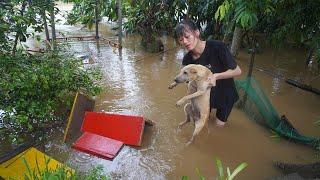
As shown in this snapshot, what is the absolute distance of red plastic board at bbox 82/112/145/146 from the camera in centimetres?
421

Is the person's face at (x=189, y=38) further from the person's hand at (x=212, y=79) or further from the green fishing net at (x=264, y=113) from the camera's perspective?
the green fishing net at (x=264, y=113)

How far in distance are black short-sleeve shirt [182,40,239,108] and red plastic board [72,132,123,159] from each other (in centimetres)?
135

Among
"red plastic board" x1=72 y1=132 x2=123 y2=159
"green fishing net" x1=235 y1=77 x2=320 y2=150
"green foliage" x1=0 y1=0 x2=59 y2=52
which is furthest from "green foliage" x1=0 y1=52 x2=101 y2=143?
"green fishing net" x1=235 y1=77 x2=320 y2=150

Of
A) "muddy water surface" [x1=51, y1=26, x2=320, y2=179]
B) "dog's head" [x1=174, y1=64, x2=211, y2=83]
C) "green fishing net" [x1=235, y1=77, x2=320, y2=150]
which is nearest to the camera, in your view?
"dog's head" [x1=174, y1=64, x2=211, y2=83]

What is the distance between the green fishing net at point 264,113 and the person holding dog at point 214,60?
76cm

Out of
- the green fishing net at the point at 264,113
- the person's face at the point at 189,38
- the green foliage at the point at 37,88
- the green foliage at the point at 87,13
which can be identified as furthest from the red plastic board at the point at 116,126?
the green foliage at the point at 87,13

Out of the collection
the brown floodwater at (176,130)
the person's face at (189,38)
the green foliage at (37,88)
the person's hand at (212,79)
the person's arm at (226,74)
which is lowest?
the brown floodwater at (176,130)

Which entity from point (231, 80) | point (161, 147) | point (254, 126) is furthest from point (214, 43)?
point (254, 126)

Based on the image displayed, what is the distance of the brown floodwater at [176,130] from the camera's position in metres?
3.88

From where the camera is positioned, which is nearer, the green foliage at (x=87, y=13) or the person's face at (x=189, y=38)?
the person's face at (x=189, y=38)

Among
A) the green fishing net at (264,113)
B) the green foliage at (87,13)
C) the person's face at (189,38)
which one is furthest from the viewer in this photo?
the green foliage at (87,13)

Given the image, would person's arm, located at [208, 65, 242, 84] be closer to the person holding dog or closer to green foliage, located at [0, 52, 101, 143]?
the person holding dog

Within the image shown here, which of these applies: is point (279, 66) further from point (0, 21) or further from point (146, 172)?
point (0, 21)

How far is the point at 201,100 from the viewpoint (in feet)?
12.4
